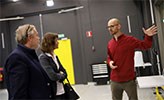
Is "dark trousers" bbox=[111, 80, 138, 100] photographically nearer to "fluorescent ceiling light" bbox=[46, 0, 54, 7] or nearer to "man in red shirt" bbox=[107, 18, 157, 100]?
"man in red shirt" bbox=[107, 18, 157, 100]

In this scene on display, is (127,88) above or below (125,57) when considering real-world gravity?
below

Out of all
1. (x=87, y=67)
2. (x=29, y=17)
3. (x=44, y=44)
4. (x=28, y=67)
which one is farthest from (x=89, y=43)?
(x=28, y=67)

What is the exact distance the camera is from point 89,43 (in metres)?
8.55

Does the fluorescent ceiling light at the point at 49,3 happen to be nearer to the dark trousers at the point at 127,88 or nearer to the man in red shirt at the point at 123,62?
the man in red shirt at the point at 123,62

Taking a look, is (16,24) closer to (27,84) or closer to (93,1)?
(93,1)

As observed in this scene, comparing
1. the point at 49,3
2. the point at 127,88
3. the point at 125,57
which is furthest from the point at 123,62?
the point at 49,3

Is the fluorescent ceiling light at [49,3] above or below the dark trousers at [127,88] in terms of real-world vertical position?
above

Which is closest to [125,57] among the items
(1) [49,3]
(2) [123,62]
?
(2) [123,62]

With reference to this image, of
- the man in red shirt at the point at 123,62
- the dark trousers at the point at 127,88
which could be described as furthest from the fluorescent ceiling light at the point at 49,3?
the dark trousers at the point at 127,88

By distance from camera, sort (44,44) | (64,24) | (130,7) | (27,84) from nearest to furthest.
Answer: (27,84) → (44,44) → (130,7) → (64,24)

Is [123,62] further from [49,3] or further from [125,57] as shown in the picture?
[49,3]

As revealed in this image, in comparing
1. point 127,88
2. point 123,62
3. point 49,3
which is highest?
point 49,3

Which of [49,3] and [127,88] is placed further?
[49,3]

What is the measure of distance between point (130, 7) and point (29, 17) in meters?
4.13
